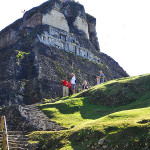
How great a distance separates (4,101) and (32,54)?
295 inches

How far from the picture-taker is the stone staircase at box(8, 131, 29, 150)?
11.4 metres

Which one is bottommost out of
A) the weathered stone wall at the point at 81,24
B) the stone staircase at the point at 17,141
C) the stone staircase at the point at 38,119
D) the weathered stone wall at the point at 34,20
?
the stone staircase at the point at 17,141

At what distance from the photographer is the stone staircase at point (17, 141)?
1142 centimetres

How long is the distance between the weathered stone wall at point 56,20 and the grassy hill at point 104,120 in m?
19.1

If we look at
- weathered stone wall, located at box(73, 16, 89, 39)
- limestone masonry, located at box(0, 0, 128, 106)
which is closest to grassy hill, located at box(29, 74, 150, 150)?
limestone masonry, located at box(0, 0, 128, 106)

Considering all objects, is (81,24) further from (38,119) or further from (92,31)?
(38,119)

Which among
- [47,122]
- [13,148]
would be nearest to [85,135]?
[13,148]

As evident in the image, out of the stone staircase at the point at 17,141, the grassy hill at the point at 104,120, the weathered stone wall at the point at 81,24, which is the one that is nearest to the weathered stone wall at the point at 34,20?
the weathered stone wall at the point at 81,24

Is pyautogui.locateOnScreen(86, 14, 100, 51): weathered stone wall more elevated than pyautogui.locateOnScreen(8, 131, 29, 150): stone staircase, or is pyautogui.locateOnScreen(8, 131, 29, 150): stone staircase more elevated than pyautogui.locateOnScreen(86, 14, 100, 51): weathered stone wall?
pyautogui.locateOnScreen(86, 14, 100, 51): weathered stone wall

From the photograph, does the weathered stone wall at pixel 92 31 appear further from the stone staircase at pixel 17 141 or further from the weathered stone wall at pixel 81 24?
the stone staircase at pixel 17 141

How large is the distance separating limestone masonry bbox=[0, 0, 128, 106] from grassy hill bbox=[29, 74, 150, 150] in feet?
18.9

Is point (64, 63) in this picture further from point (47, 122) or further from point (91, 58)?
point (47, 122)

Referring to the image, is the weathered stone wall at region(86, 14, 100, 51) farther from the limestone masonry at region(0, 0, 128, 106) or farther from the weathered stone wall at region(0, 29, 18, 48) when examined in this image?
the weathered stone wall at region(0, 29, 18, 48)

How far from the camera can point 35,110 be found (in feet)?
54.9
